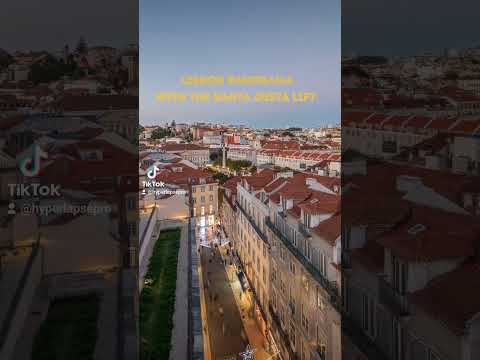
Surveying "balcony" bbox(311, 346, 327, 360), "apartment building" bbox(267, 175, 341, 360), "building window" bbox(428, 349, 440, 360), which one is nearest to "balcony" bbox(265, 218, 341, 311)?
"apartment building" bbox(267, 175, 341, 360)

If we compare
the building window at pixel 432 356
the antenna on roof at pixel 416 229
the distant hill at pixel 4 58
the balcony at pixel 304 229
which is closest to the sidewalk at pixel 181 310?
the balcony at pixel 304 229

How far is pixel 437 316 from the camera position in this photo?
201 cm

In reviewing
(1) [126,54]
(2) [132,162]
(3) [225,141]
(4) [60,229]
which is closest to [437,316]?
(3) [225,141]

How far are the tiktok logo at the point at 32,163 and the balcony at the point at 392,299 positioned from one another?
2.05 m

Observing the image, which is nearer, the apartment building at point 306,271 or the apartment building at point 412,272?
the apartment building at point 412,272

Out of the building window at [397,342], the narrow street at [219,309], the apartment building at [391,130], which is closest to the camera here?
the building window at [397,342]

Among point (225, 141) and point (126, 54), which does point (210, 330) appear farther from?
point (126, 54)

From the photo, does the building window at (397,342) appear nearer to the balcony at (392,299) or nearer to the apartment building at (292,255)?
the balcony at (392,299)

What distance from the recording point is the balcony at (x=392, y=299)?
2.29 m

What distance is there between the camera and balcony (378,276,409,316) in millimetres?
2291

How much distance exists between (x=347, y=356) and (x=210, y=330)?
0.78m

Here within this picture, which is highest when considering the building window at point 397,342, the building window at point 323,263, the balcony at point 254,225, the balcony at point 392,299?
the balcony at point 254,225

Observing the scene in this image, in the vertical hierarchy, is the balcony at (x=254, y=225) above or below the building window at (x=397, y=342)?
above

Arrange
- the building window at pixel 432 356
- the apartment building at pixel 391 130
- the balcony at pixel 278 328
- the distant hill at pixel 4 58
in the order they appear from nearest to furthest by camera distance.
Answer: the building window at pixel 432 356 < the balcony at pixel 278 328 < the distant hill at pixel 4 58 < the apartment building at pixel 391 130
